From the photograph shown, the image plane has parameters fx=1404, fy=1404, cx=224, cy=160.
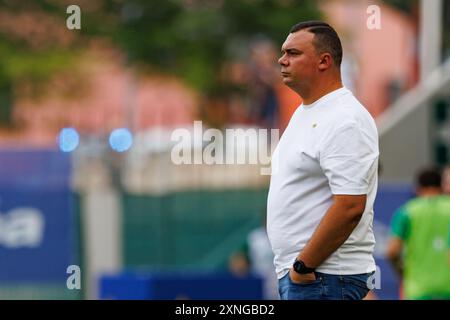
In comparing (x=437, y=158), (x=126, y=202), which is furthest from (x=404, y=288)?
(x=126, y=202)

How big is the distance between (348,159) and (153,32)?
25758mm

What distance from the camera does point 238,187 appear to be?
1842 centimetres

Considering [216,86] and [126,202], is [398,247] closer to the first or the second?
[126,202]

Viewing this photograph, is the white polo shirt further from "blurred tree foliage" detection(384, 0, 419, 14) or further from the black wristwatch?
"blurred tree foliage" detection(384, 0, 419, 14)

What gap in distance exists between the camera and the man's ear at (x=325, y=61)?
6.09 m

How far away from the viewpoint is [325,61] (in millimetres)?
6102

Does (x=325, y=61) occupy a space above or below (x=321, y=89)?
above

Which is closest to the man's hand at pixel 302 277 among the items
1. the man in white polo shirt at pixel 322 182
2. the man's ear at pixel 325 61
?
the man in white polo shirt at pixel 322 182

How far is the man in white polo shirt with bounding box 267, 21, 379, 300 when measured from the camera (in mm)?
5914

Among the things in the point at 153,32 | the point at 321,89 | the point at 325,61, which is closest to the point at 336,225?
the point at 321,89

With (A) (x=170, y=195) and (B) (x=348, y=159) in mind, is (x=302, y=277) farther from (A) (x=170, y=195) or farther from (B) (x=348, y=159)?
(A) (x=170, y=195)

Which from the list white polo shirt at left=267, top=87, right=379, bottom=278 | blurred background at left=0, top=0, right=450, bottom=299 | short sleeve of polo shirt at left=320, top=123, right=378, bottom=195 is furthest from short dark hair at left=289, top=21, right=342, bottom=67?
blurred background at left=0, top=0, right=450, bottom=299

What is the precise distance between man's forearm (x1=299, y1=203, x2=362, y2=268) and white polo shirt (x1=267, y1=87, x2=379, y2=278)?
0.08 m
